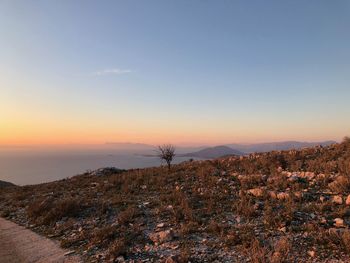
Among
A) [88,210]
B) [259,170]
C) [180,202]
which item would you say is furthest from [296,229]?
[88,210]

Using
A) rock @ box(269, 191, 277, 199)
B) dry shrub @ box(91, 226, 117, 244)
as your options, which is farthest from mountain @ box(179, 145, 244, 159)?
dry shrub @ box(91, 226, 117, 244)

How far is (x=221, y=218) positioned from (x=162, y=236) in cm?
242

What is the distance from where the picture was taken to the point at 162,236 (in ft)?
29.3

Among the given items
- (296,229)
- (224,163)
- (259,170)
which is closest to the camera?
(296,229)

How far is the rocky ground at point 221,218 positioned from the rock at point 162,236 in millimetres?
32

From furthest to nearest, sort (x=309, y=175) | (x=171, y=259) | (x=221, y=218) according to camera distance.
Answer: (x=309, y=175) < (x=221, y=218) < (x=171, y=259)

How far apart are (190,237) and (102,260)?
105 inches

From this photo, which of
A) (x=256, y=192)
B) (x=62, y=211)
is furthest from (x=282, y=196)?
(x=62, y=211)

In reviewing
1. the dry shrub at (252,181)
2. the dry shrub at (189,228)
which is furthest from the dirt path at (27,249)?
the dry shrub at (252,181)

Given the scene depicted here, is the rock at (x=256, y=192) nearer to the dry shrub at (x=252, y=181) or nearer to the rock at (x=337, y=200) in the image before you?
the dry shrub at (x=252, y=181)

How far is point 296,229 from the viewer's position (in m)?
8.30

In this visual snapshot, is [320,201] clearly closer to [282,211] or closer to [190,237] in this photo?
[282,211]

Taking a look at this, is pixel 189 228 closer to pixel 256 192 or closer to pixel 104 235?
pixel 104 235

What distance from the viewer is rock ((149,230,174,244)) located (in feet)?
29.0
